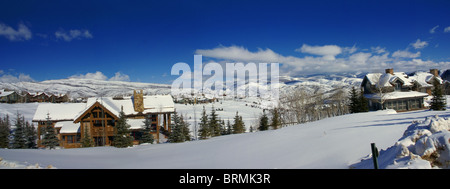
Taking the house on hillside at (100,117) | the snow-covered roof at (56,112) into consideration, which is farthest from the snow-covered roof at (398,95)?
the snow-covered roof at (56,112)

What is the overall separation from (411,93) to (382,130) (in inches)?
1153

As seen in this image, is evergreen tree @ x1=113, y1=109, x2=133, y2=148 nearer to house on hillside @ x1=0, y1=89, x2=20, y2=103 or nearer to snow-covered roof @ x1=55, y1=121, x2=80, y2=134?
snow-covered roof @ x1=55, y1=121, x2=80, y2=134

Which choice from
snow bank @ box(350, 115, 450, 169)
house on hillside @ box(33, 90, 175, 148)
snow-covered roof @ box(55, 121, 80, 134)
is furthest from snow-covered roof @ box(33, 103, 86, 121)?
snow bank @ box(350, 115, 450, 169)

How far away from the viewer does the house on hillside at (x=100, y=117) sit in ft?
75.5

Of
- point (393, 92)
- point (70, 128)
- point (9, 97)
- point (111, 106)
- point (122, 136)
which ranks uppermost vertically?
point (9, 97)

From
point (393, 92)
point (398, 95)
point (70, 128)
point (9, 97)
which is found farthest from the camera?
point (9, 97)

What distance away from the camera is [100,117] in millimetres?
23453

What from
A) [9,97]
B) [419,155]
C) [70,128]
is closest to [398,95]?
[419,155]

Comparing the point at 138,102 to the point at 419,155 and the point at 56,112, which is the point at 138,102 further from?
the point at 419,155

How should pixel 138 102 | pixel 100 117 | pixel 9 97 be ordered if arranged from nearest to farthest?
pixel 100 117 < pixel 138 102 < pixel 9 97

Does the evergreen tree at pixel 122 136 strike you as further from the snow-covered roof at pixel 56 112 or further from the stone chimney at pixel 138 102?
the snow-covered roof at pixel 56 112
